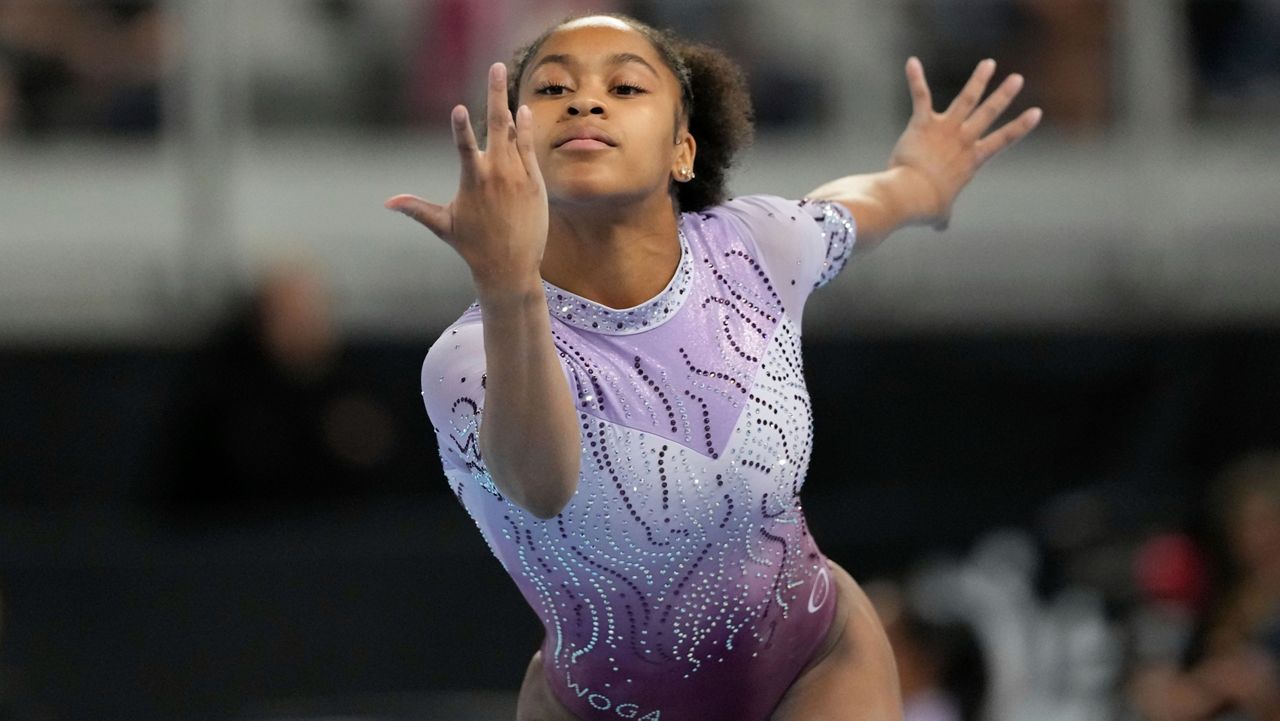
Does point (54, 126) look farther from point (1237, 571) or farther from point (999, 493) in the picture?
point (1237, 571)

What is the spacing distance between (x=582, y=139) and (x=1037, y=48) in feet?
16.8

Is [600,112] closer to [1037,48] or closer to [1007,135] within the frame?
[1007,135]

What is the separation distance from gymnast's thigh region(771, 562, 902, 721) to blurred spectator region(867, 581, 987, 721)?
2.27m

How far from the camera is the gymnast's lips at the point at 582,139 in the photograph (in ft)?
9.29

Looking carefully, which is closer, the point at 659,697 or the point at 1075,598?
the point at 659,697

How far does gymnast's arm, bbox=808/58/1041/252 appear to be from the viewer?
353cm

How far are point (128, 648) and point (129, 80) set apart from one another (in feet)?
8.37

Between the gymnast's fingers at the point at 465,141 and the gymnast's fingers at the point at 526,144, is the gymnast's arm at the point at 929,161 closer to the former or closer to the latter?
the gymnast's fingers at the point at 526,144

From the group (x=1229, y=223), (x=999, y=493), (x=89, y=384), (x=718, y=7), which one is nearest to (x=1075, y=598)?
(x=999, y=493)

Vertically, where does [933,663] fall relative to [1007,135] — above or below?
below

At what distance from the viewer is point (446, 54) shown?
748cm

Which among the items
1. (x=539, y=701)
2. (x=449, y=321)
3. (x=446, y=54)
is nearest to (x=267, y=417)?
(x=449, y=321)

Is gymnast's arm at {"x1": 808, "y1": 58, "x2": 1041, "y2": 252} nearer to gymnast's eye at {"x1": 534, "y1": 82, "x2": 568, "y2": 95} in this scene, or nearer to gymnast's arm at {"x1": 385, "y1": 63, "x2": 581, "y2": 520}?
gymnast's eye at {"x1": 534, "y1": 82, "x2": 568, "y2": 95}

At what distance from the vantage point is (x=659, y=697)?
3.11 meters
